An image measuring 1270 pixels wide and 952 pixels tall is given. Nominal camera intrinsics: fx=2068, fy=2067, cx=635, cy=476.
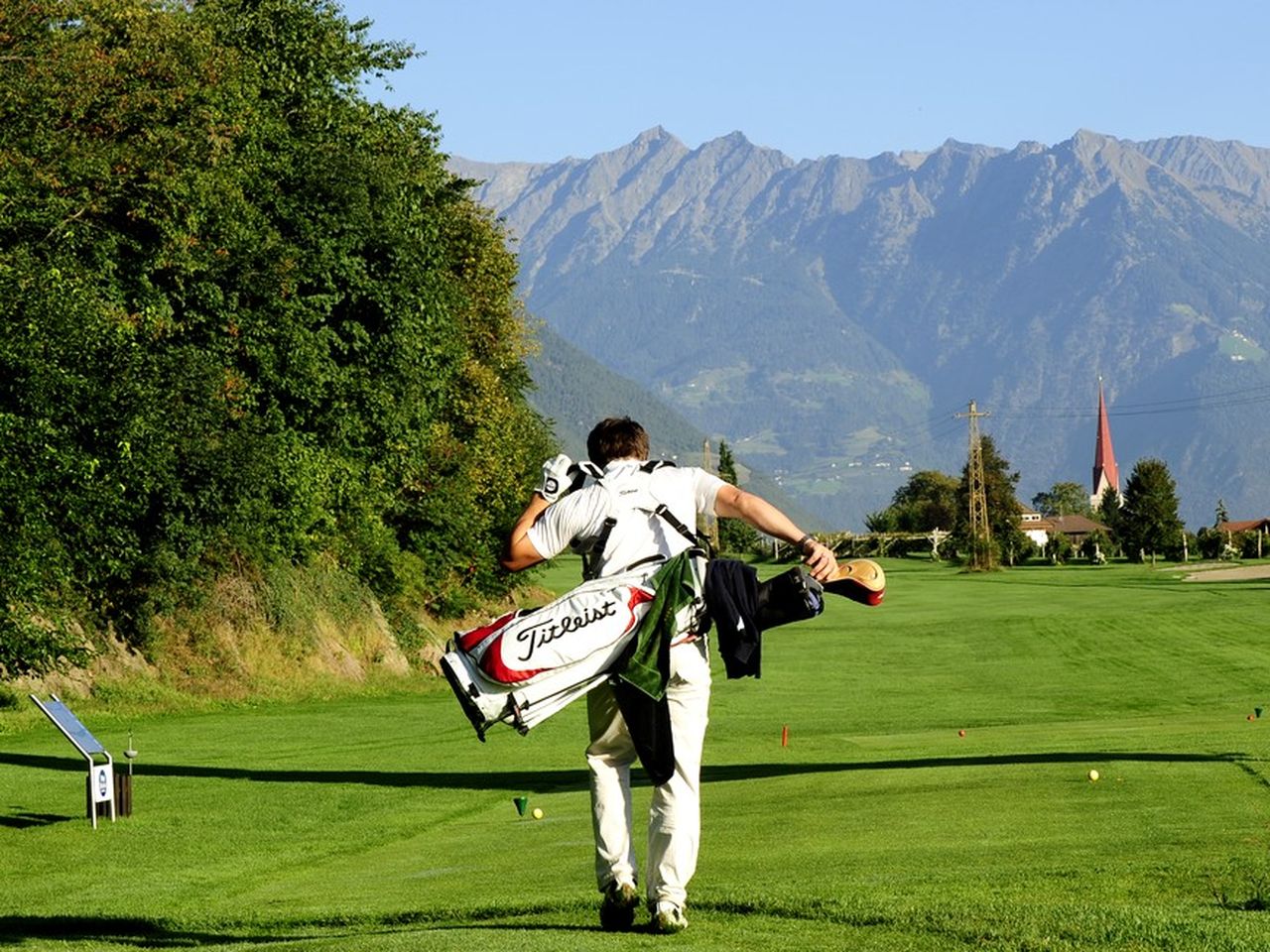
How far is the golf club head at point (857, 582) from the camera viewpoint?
1002 centimetres

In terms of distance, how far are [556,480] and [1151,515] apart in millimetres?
150867

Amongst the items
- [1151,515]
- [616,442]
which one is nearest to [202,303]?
[616,442]

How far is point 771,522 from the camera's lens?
10.3m

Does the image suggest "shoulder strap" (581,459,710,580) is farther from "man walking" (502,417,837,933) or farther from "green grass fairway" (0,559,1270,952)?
"green grass fairway" (0,559,1270,952)

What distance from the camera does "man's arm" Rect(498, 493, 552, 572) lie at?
10.1 meters

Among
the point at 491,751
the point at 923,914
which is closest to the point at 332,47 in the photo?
the point at 491,751

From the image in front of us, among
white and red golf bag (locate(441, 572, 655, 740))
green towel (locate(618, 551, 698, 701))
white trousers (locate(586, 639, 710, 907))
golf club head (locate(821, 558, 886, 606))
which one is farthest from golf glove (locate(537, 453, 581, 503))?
golf club head (locate(821, 558, 886, 606))

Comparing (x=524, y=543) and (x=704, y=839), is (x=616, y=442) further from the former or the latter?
(x=704, y=839)

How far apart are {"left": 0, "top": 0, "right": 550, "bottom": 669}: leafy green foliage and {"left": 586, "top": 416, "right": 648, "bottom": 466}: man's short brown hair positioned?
2212 cm

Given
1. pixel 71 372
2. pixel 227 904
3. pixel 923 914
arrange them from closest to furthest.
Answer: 1. pixel 923 914
2. pixel 227 904
3. pixel 71 372

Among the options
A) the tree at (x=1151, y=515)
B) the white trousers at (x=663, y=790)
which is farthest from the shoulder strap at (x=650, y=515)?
the tree at (x=1151, y=515)

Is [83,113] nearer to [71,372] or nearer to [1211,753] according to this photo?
[71,372]

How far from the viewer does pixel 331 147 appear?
45.0 metres

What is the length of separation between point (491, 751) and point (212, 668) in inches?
545
